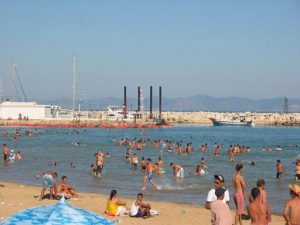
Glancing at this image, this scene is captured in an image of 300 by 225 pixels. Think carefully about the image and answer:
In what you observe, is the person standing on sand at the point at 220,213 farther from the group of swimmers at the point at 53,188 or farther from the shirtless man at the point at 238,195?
the group of swimmers at the point at 53,188

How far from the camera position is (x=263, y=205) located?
8.70 meters

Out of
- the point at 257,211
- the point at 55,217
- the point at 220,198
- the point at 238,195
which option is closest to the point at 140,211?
the point at 238,195

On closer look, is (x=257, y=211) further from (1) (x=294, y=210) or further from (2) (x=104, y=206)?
(2) (x=104, y=206)

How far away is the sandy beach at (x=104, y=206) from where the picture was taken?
13594 mm

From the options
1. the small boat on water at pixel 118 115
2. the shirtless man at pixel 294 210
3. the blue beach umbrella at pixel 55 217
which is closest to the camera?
the blue beach umbrella at pixel 55 217

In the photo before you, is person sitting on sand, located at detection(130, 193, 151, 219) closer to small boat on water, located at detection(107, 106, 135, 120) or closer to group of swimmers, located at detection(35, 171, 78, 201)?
group of swimmers, located at detection(35, 171, 78, 201)

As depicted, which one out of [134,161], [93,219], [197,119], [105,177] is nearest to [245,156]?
[134,161]

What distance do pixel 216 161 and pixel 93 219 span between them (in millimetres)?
29979

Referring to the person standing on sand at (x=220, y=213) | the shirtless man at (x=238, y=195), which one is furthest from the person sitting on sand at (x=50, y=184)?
the person standing on sand at (x=220, y=213)

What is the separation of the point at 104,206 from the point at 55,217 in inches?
409

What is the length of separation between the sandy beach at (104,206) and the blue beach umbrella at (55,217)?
24.7ft

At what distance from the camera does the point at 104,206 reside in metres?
15.7

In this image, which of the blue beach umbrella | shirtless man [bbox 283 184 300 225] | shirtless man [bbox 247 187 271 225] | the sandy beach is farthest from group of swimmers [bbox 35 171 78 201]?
the blue beach umbrella

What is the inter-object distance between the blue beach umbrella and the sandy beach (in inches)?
296
